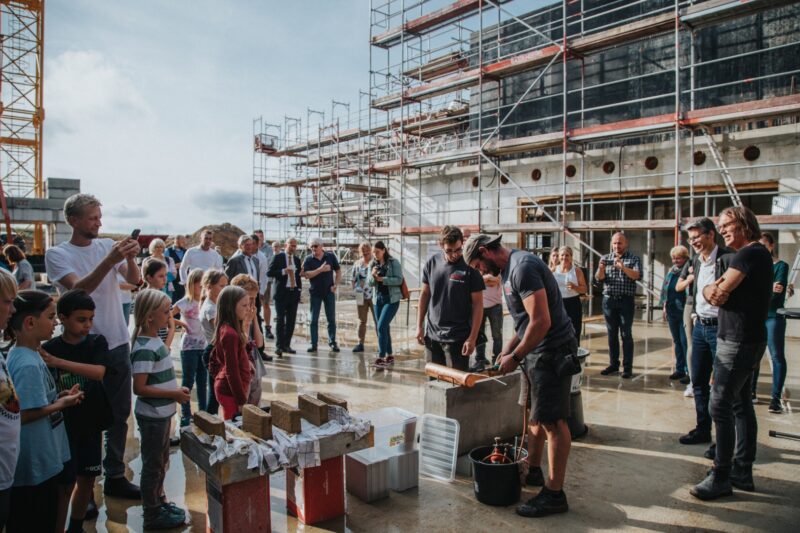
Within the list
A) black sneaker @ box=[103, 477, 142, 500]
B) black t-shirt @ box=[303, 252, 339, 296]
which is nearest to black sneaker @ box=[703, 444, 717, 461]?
black sneaker @ box=[103, 477, 142, 500]

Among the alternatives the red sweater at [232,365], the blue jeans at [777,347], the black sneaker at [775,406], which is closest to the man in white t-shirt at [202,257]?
the red sweater at [232,365]

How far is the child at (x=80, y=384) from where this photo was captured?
2.90 m

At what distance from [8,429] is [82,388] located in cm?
72

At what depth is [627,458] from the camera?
Result: 4.41m

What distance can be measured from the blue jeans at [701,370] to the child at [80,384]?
450 centimetres

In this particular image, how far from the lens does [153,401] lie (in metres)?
3.29

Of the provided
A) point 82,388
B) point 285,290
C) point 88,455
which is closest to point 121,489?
point 88,455

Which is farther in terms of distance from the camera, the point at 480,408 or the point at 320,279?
the point at 320,279

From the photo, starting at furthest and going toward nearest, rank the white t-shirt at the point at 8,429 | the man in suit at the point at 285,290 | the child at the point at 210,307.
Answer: the man in suit at the point at 285,290 → the child at the point at 210,307 → the white t-shirt at the point at 8,429

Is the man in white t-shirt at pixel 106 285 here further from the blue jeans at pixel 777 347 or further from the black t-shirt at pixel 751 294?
the blue jeans at pixel 777 347

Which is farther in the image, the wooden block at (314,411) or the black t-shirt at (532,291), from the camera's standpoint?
the black t-shirt at (532,291)

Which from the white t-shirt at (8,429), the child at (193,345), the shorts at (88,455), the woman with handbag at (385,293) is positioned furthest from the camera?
the woman with handbag at (385,293)

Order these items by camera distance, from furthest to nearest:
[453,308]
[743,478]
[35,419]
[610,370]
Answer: [610,370] < [453,308] < [743,478] < [35,419]

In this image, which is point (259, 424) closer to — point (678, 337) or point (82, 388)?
point (82, 388)
